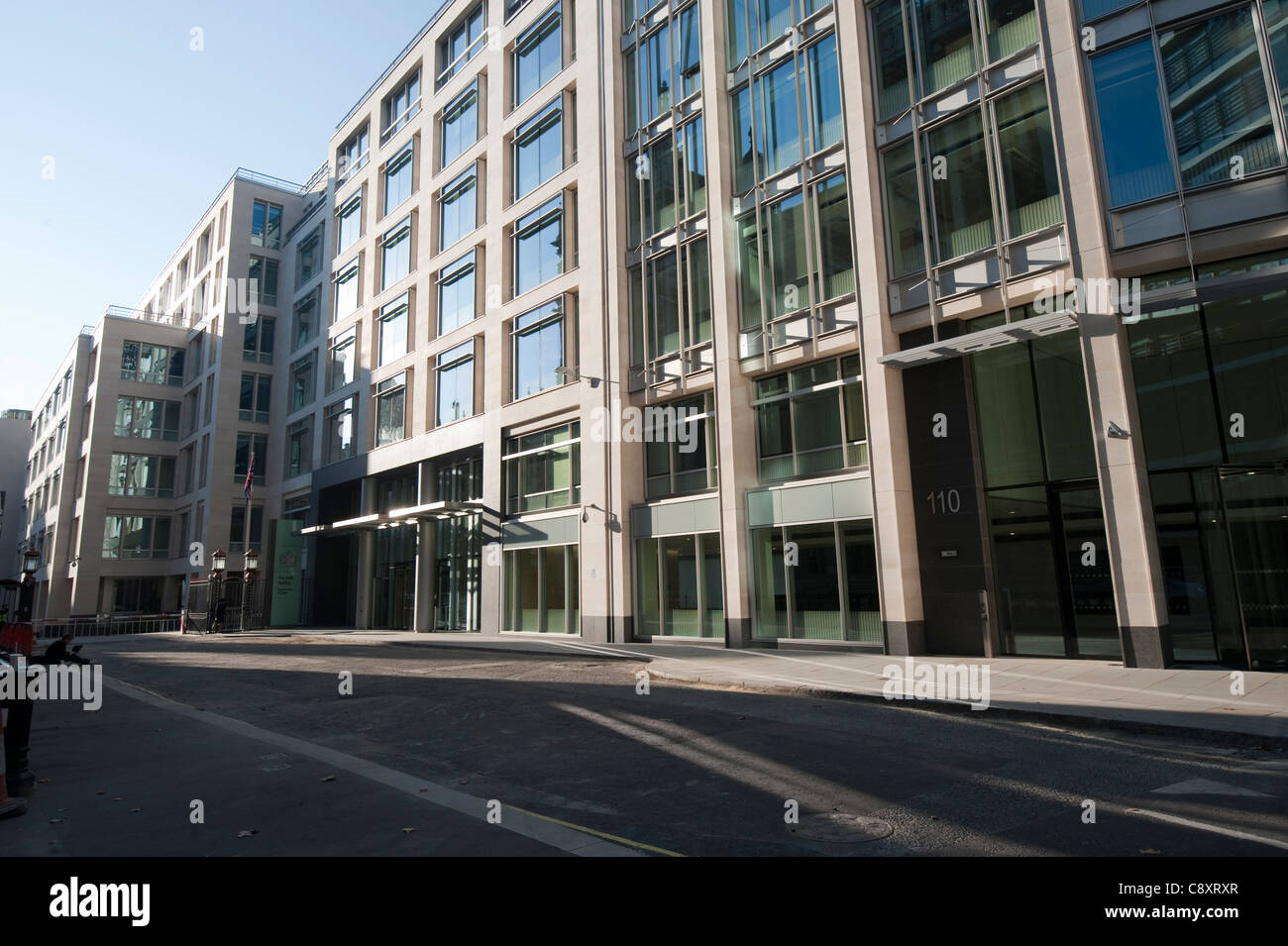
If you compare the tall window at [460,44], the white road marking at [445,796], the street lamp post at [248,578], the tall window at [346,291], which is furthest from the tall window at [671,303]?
the street lamp post at [248,578]

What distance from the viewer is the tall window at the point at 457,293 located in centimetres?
3269

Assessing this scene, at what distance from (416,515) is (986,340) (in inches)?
936

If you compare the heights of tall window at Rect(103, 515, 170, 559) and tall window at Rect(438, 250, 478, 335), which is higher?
tall window at Rect(438, 250, 478, 335)

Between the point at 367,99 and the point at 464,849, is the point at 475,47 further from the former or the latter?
the point at 464,849

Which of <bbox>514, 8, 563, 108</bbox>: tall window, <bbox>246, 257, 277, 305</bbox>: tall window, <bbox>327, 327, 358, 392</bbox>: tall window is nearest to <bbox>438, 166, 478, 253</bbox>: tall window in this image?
<bbox>514, 8, 563, 108</bbox>: tall window

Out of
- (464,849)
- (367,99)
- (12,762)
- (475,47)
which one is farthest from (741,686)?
(367,99)

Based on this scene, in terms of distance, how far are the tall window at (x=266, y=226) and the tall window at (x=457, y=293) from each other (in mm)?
26114

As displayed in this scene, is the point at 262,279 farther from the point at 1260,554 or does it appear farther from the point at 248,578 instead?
the point at 1260,554

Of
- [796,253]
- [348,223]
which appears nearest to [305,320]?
[348,223]

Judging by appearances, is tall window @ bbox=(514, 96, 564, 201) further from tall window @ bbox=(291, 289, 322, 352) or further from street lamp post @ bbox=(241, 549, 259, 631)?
street lamp post @ bbox=(241, 549, 259, 631)

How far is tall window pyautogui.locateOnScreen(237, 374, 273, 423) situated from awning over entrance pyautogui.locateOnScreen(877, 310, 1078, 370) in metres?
46.0

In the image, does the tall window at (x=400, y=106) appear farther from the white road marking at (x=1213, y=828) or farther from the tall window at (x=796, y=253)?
the white road marking at (x=1213, y=828)

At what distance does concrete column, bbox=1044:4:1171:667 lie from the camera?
13953mm

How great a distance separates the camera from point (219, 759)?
8.27 metres
